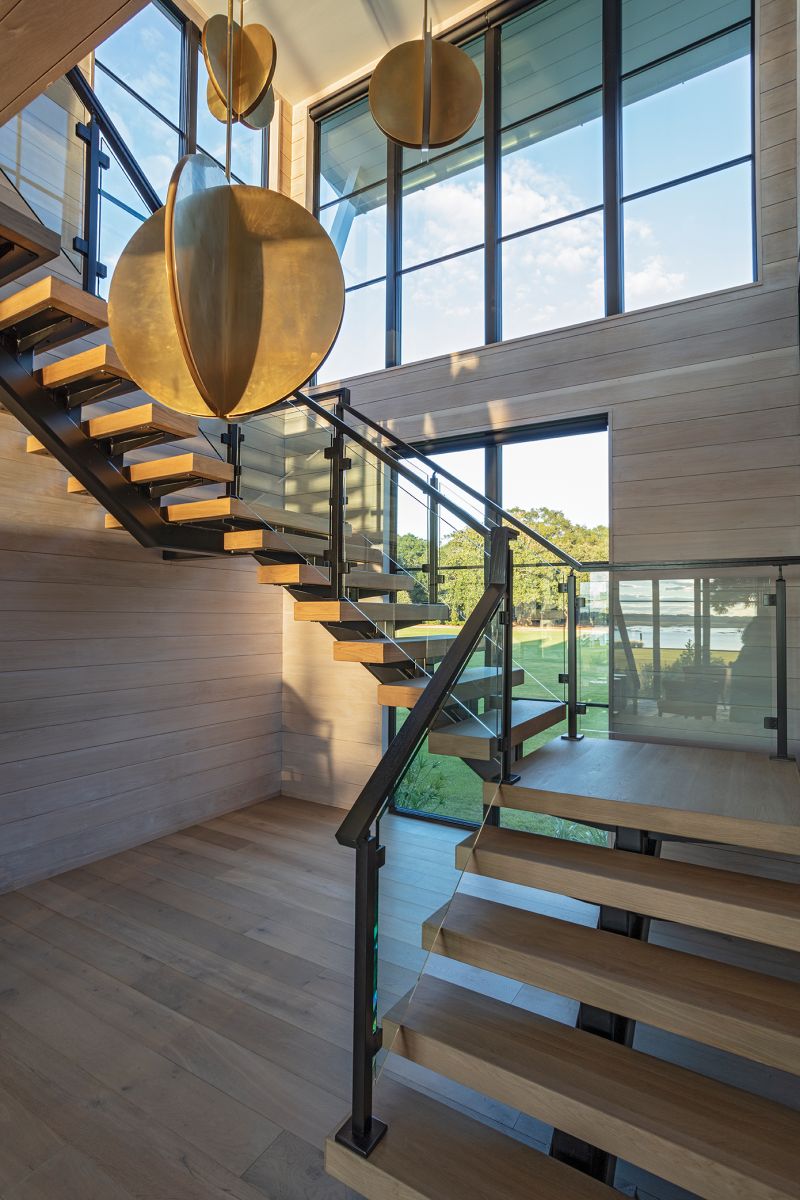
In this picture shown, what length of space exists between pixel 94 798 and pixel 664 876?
352 cm

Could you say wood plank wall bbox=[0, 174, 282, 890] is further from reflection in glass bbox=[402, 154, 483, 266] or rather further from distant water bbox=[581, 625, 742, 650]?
distant water bbox=[581, 625, 742, 650]

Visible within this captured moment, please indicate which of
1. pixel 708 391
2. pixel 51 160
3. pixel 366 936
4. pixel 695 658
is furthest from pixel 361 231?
pixel 366 936

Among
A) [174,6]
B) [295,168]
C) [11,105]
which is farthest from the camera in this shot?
[295,168]

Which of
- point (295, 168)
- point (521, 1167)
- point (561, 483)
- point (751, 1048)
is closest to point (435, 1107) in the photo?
point (521, 1167)

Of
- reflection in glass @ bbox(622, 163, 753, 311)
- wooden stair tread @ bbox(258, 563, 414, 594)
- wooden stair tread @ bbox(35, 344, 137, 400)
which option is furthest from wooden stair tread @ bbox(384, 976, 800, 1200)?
reflection in glass @ bbox(622, 163, 753, 311)

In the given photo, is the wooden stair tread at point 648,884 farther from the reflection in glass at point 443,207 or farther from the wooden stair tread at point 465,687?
the reflection in glass at point 443,207

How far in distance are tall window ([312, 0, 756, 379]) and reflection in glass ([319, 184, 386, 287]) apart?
0.02 metres

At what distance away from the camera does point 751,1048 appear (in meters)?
1.70

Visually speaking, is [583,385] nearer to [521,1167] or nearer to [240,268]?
[240,268]

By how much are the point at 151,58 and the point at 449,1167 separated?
690 centimetres

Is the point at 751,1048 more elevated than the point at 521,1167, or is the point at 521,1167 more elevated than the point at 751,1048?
the point at 751,1048

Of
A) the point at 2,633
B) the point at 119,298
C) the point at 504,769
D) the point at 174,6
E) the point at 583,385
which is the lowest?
the point at 504,769

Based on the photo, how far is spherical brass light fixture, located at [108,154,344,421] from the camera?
→ 1.10 m

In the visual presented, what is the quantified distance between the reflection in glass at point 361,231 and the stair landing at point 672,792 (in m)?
4.51
